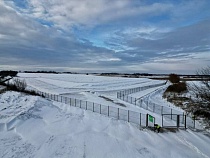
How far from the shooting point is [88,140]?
15.1m

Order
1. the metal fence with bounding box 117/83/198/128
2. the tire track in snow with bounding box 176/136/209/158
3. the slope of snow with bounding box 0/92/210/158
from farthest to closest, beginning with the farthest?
1. the metal fence with bounding box 117/83/198/128
2. the tire track in snow with bounding box 176/136/209/158
3. the slope of snow with bounding box 0/92/210/158

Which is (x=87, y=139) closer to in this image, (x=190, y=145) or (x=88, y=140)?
(x=88, y=140)

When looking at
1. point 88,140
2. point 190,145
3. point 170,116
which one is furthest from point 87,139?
point 170,116

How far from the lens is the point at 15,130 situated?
633 inches

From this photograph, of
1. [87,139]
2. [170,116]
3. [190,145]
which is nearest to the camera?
[190,145]

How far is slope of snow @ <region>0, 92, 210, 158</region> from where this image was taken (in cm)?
1277

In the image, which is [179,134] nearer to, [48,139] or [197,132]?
[197,132]

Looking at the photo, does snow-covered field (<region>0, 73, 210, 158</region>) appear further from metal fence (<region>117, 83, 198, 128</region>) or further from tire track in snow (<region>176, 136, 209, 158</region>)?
metal fence (<region>117, 83, 198, 128</region>)

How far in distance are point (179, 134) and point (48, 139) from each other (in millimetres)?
10775

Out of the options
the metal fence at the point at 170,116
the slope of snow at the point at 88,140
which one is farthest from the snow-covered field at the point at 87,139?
the metal fence at the point at 170,116

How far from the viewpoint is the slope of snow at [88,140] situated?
12.8 meters

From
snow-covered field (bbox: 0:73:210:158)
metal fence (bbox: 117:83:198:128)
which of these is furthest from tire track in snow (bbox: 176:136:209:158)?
metal fence (bbox: 117:83:198:128)

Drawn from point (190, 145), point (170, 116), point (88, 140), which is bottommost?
point (170, 116)

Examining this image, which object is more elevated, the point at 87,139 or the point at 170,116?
the point at 87,139
